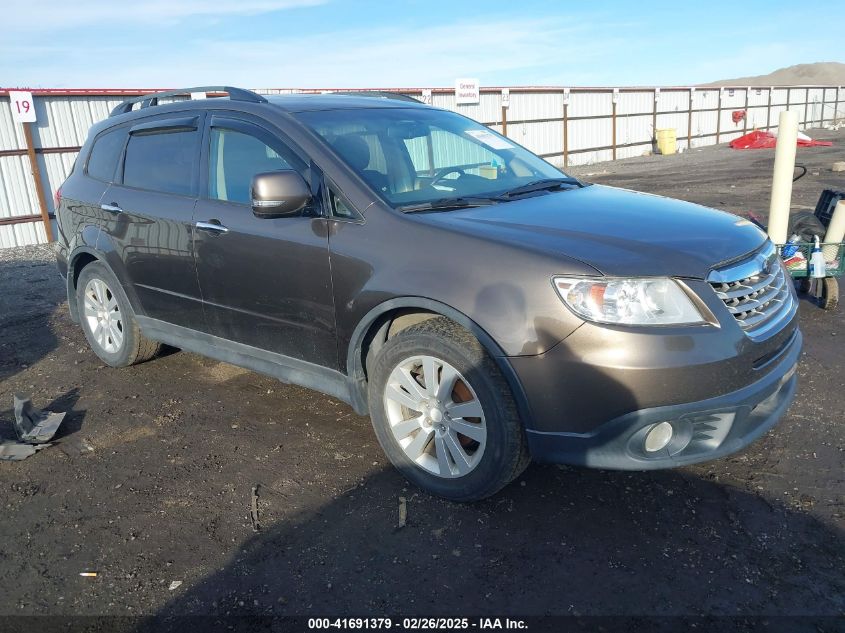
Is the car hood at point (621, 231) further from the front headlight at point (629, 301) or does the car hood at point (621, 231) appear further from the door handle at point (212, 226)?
the door handle at point (212, 226)

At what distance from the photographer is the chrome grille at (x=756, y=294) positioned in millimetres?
2762

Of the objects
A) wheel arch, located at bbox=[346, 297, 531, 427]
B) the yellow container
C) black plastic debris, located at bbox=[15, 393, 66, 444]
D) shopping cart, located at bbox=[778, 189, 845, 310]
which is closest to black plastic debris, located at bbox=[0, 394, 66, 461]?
black plastic debris, located at bbox=[15, 393, 66, 444]

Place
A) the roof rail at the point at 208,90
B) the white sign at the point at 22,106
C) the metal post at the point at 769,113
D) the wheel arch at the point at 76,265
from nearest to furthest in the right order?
the roof rail at the point at 208,90
the wheel arch at the point at 76,265
the white sign at the point at 22,106
the metal post at the point at 769,113

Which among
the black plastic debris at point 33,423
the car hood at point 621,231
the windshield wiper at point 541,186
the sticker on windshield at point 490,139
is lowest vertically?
the black plastic debris at point 33,423

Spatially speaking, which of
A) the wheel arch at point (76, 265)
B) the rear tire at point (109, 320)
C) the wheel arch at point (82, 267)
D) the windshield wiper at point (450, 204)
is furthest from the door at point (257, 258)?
the wheel arch at point (76, 265)

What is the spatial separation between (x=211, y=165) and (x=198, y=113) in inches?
15.1

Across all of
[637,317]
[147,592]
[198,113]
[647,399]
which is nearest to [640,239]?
[637,317]

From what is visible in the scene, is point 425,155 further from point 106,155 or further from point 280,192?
point 106,155

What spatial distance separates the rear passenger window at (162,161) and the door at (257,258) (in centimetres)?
18

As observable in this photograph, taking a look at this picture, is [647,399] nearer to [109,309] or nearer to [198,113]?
[198,113]

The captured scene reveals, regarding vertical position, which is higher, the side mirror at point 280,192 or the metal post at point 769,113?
the side mirror at point 280,192

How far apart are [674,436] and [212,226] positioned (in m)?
2.66

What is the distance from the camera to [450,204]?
333 cm

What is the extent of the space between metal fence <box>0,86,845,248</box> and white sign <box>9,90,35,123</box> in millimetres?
203
